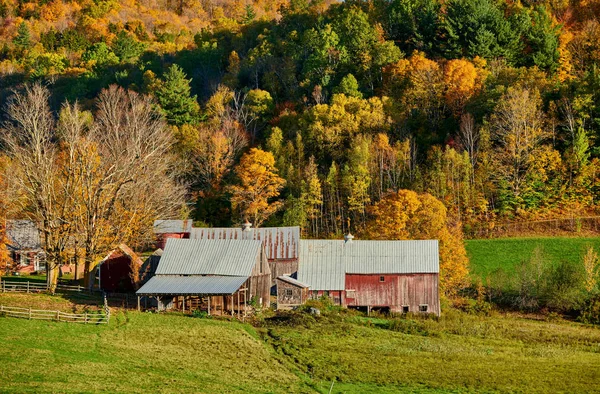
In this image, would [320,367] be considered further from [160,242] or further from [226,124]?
[226,124]

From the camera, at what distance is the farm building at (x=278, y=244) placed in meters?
63.9

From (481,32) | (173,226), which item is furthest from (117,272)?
(481,32)

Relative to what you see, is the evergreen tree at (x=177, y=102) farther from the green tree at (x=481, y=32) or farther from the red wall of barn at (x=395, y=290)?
the red wall of barn at (x=395, y=290)

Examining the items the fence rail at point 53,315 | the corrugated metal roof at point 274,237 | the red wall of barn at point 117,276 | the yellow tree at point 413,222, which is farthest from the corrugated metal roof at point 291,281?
the fence rail at point 53,315

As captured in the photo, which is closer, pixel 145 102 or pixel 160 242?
pixel 160 242

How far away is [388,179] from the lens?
3273 inches

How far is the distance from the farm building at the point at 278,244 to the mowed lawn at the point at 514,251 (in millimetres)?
14652

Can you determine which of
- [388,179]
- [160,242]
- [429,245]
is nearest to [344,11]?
[388,179]

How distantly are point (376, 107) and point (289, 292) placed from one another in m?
38.6

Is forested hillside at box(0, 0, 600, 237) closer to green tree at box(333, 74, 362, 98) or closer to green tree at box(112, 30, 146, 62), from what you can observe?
green tree at box(333, 74, 362, 98)

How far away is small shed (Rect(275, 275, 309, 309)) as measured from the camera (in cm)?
5944

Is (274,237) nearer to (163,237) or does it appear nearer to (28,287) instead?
(163,237)

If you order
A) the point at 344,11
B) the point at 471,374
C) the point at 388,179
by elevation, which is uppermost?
the point at 344,11

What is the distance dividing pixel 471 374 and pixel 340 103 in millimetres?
54894
